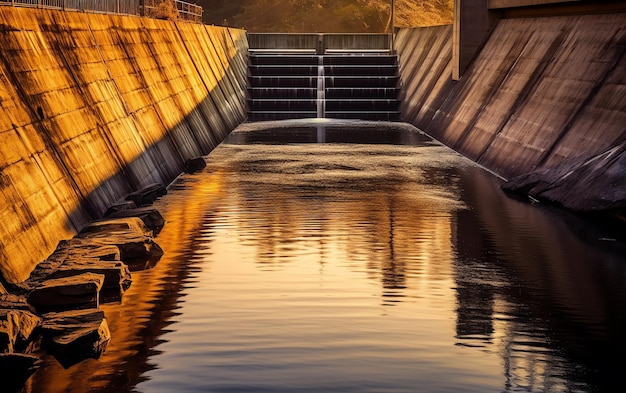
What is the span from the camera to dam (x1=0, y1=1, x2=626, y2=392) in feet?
43.9

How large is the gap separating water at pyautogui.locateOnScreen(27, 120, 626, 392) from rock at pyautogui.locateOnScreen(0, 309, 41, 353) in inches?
20.0

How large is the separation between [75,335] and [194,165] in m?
21.0

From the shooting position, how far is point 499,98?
37906mm

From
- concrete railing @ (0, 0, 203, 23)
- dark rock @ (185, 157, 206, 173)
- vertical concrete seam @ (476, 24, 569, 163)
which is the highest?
concrete railing @ (0, 0, 203, 23)

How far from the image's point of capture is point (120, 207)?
22844 mm

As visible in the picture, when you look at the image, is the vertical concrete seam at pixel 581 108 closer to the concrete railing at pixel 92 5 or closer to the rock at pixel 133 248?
the concrete railing at pixel 92 5

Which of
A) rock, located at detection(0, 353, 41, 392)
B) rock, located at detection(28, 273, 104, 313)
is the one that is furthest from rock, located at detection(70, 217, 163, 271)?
→ rock, located at detection(0, 353, 41, 392)

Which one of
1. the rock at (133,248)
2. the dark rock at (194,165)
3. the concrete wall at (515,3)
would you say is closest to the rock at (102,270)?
the rock at (133,248)

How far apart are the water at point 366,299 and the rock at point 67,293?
460 mm

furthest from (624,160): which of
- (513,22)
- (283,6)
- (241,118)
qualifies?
(283,6)

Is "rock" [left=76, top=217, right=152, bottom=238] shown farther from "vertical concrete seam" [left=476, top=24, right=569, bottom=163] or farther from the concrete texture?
"vertical concrete seam" [left=476, top=24, right=569, bottom=163]

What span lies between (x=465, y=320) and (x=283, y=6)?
134364 millimetres

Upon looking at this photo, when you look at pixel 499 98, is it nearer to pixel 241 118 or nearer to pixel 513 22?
pixel 513 22

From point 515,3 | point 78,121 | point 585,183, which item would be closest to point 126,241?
point 78,121
